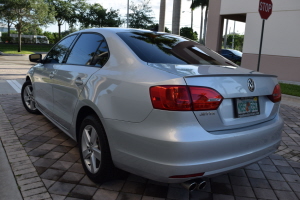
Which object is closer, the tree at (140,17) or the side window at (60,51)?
the side window at (60,51)

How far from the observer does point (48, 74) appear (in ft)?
13.7

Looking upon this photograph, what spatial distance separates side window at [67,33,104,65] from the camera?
3.29 metres

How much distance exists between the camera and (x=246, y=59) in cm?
1436

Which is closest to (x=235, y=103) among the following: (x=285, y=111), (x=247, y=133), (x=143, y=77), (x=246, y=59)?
(x=247, y=133)

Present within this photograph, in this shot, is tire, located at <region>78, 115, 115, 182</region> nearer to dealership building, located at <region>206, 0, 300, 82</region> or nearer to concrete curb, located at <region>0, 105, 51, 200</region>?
concrete curb, located at <region>0, 105, 51, 200</region>

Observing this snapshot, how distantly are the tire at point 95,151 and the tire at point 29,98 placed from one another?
2.68 meters

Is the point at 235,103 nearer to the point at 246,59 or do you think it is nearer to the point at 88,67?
the point at 88,67

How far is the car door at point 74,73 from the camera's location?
3168 millimetres

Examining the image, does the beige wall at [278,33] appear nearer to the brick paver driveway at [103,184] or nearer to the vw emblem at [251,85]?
the brick paver driveway at [103,184]

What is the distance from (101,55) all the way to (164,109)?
1219mm

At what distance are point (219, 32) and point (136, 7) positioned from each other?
26994 mm

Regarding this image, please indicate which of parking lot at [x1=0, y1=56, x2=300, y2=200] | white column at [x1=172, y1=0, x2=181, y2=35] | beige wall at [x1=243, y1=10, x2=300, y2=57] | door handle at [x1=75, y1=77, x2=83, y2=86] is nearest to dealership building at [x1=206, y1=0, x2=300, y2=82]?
beige wall at [x1=243, y1=10, x2=300, y2=57]

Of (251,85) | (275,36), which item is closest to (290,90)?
(275,36)

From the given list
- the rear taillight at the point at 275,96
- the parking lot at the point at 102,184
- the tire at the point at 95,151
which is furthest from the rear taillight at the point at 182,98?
the parking lot at the point at 102,184
